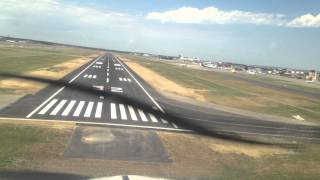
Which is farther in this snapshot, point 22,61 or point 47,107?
point 22,61

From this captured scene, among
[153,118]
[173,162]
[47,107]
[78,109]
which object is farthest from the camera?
[78,109]

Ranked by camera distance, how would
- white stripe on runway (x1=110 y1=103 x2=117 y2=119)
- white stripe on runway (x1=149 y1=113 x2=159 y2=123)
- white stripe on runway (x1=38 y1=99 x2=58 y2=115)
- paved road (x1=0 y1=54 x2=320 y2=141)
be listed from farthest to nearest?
1. white stripe on runway (x1=149 y1=113 x2=159 y2=123)
2. white stripe on runway (x1=110 y1=103 x2=117 y2=119)
3. white stripe on runway (x1=38 y1=99 x2=58 y2=115)
4. paved road (x1=0 y1=54 x2=320 y2=141)

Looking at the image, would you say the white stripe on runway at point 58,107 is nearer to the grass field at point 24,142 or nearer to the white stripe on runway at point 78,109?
the white stripe on runway at point 78,109

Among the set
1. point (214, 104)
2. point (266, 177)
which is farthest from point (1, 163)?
point (214, 104)

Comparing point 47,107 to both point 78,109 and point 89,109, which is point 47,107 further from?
point 89,109

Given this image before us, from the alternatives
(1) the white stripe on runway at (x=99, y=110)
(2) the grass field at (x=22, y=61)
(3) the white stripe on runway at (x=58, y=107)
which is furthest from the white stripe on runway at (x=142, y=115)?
(2) the grass field at (x=22, y=61)

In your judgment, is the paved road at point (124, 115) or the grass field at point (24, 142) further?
the paved road at point (124, 115)

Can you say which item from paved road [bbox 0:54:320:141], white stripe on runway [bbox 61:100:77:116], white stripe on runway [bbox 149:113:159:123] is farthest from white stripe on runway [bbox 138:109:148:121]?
white stripe on runway [bbox 61:100:77:116]

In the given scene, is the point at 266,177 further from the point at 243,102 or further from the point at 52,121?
the point at 243,102

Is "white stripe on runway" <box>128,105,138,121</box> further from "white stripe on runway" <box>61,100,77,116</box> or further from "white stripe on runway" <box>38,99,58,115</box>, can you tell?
"white stripe on runway" <box>38,99,58,115</box>

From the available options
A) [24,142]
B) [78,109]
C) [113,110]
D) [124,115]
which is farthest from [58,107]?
[24,142]

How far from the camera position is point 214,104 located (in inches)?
1730

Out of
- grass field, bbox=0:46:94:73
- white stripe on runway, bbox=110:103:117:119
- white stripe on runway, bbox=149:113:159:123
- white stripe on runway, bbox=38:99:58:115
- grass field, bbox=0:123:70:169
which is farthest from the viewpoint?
grass field, bbox=0:46:94:73

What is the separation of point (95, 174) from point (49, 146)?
4762 millimetres
